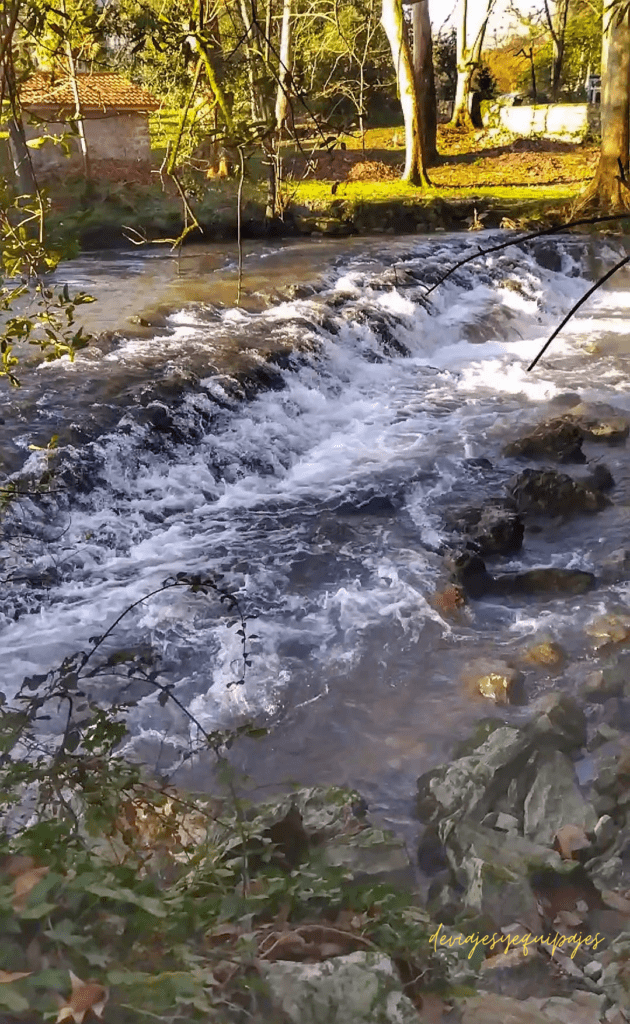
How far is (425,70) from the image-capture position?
20906mm

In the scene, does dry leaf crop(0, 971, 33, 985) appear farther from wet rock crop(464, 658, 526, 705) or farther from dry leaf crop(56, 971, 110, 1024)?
wet rock crop(464, 658, 526, 705)

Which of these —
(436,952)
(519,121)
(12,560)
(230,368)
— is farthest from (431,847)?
(519,121)

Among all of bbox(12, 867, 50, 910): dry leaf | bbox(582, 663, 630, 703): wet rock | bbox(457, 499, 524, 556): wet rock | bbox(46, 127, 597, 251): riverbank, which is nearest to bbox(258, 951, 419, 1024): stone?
bbox(12, 867, 50, 910): dry leaf

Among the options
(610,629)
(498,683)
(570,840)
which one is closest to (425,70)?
(610,629)

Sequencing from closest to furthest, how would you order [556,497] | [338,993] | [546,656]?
1. [338,993]
2. [546,656]
3. [556,497]

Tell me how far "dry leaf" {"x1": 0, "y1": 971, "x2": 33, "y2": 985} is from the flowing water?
7.98 feet

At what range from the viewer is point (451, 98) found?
31.5m

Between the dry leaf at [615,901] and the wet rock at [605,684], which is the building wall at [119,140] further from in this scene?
the dry leaf at [615,901]

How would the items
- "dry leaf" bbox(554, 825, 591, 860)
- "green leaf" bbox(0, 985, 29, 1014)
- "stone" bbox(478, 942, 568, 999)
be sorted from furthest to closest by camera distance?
"dry leaf" bbox(554, 825, 591, 860) → "stone" bbox(478, 942, 568, 999) → "green leaf" bbox(0, 985, 29, 1014)

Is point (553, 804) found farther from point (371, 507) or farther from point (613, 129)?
point (613, 129)

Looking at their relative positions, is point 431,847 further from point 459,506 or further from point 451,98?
point 451,98

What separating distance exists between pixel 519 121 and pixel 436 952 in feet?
85.3

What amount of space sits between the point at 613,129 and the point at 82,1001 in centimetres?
1742

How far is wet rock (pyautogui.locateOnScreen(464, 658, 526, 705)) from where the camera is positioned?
5.11m
